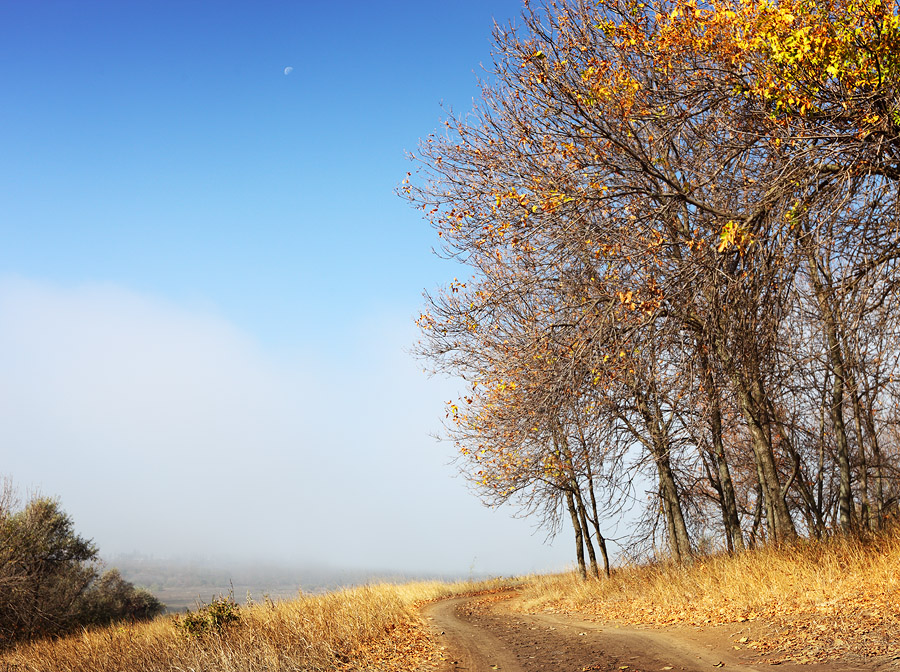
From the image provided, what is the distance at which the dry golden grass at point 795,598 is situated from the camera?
6.75m

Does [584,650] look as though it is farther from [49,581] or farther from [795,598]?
[49,581]

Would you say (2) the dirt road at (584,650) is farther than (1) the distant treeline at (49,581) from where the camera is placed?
No

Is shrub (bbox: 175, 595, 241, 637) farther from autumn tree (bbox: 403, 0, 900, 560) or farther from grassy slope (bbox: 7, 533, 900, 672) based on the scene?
autumn tree (bbox: 403, 0, 900, 560)

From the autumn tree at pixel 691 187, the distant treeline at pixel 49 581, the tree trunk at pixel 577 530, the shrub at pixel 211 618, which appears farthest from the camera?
the distant treeline at pixel 49 581

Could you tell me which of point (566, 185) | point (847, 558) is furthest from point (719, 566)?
point (566, 185)

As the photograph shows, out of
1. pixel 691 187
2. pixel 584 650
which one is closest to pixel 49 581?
pixel 584 650

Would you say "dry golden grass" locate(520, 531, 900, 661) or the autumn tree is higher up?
the autumn tree

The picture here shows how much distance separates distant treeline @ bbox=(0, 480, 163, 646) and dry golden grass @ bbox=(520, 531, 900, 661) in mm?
20812

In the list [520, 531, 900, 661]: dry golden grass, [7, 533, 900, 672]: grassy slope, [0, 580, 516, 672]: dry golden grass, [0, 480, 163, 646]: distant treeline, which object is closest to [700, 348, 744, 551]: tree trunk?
[520, 531, 900, 661]: dry golden grass

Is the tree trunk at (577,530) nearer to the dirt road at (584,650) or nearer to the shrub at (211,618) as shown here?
the dirt road at (584,650)

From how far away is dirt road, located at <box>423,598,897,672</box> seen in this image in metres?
6.88

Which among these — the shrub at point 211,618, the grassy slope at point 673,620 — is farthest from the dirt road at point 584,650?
the shrub at point 211,618

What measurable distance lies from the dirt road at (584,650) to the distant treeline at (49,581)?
724 inches

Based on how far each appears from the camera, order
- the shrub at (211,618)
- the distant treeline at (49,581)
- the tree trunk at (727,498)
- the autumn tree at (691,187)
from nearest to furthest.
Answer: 1. the autumn tree at (691,187)
2. the shrub at (211,618)
3. the tree trunk at (727,498)
4. the distant treeline at (49,581)
